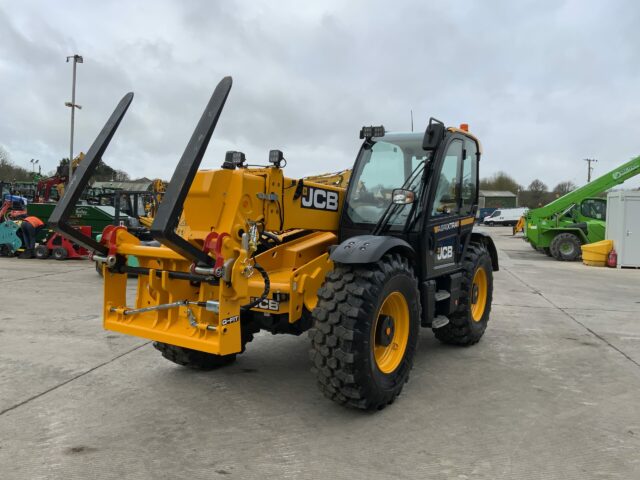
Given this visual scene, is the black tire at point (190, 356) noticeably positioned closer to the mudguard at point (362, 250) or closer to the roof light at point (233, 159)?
the mudguard at point (362, 250)

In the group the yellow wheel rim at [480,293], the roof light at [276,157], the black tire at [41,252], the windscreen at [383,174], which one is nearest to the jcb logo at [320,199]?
the windscreen at [383,174]

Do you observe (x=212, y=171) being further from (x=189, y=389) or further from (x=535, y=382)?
(x=535, y=382)

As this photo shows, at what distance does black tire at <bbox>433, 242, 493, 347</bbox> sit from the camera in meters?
5.48

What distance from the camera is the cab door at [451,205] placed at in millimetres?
4699

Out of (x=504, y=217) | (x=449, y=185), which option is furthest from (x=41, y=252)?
(x=504, y=217)

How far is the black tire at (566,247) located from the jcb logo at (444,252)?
47.6 feet

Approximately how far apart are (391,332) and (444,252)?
138 cm

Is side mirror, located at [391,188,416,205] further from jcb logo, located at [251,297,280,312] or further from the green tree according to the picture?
the green tree

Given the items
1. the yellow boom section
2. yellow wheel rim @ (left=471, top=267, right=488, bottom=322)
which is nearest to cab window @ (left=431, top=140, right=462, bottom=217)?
yellow wheel rim @ (left=471, top=267, right=488, bottom=322)

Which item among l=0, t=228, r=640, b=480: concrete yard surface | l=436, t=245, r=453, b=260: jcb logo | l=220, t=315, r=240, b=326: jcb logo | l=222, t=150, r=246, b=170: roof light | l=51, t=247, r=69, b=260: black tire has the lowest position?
l=0, t=228, r=640, b=480: concrete yard surface

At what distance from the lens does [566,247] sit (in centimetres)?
1786

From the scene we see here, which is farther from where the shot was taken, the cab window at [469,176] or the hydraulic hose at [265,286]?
the cab window at [469,176]

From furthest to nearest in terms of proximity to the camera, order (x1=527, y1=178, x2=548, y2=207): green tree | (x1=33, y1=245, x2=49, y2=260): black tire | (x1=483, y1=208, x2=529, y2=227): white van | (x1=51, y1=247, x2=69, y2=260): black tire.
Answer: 1. (x1=527, y1=178, x2=548, y2=207): green tree
2. (x1=483, y1=208, x2=529, y2=227): white van
3. (x1=33, y1=245, x2=49, y2=260): black tire
4. (x1=51, y1=247, x2=69, y2=260): black tire

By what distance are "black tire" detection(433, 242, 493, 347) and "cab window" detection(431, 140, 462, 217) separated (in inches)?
28.4
